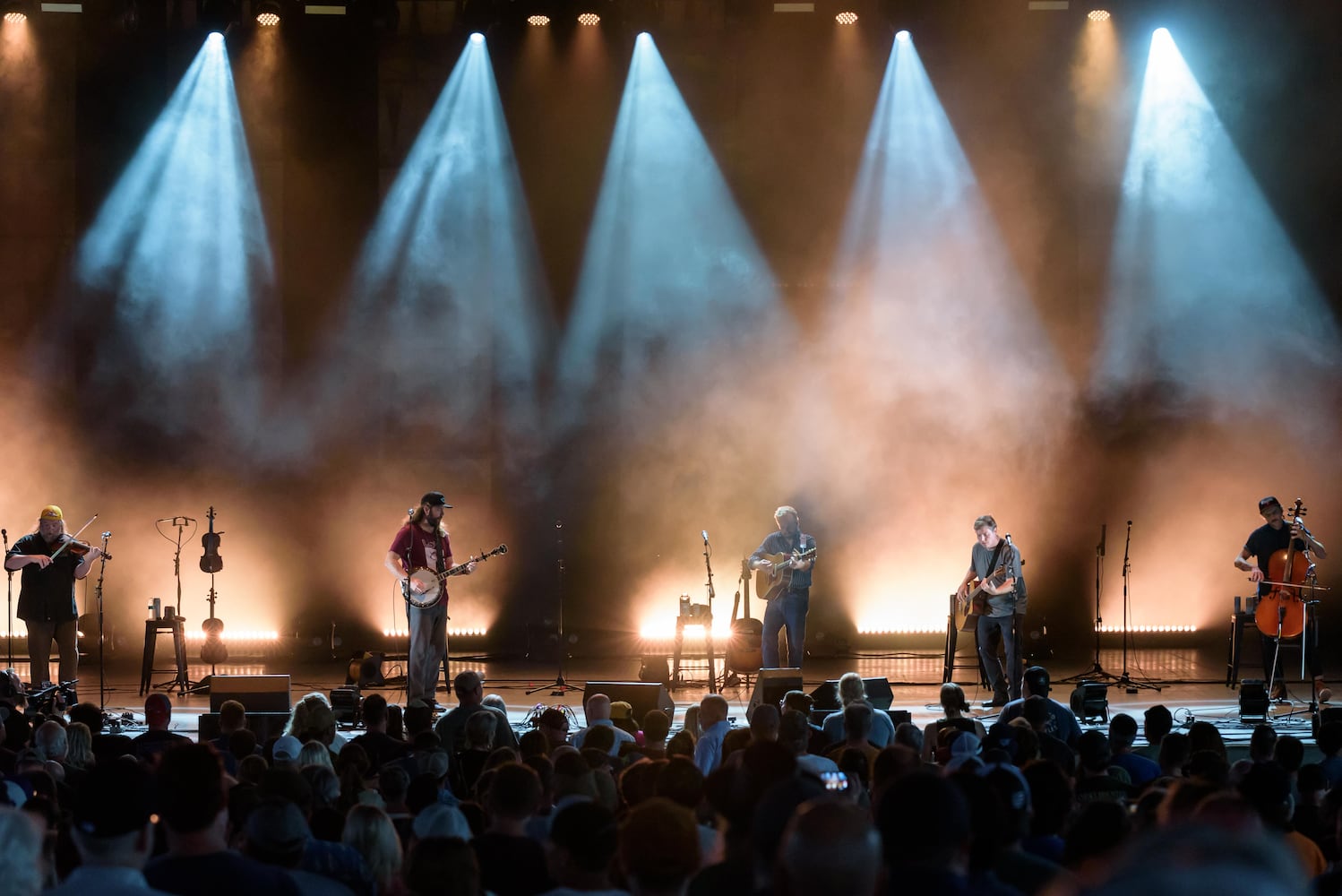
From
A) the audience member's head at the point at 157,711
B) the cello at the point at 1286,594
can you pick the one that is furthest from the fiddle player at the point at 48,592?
the cello at the point at 1286,594

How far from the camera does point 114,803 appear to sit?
3.12 meters

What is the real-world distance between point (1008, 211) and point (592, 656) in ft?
22.4

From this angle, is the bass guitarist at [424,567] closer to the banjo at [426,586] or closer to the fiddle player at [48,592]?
the banjo at [426,586]

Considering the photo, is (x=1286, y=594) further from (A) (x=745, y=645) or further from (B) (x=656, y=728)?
(B) (x=656, y=728)

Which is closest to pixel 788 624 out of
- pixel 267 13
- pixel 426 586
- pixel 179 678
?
pixel 426 586

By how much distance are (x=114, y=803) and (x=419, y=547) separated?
837 cm

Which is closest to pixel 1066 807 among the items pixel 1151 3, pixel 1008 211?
pixel 1008 211

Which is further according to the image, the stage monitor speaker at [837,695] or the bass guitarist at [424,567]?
the bass guitarist at [424,567]

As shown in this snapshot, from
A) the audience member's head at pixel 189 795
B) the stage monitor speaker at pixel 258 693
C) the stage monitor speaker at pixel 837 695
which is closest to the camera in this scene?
the audience member's head at pixel 189 795

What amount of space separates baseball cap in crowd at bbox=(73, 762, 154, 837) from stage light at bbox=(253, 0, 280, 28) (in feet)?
42.9

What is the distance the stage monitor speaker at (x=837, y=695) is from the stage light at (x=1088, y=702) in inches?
55.7

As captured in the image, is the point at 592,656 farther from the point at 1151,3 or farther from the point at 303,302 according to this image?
the point at 1151,3

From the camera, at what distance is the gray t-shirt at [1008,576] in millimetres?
11641

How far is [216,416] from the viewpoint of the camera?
606 inches
